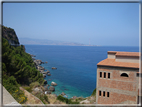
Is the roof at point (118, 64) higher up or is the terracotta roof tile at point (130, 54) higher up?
the terracotta roof tile at point (130, 54)

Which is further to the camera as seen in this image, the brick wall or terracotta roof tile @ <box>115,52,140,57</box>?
the brick wall

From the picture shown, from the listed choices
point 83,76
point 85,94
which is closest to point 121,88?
point 85,94

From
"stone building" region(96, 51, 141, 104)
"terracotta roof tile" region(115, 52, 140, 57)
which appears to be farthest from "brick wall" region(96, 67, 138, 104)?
"terracotta roof tile" region(115, 52, 140, 57)

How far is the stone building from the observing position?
345cm

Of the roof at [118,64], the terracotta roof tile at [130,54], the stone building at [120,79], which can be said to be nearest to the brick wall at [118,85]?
the stone building at [120,79]

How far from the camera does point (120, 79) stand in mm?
3541

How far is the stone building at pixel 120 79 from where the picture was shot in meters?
3.45

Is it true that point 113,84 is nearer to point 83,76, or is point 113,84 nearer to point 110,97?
point 110,97

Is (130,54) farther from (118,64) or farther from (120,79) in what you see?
(120,79)

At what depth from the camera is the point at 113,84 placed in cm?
360

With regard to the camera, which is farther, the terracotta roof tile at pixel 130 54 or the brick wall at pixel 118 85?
the brick wall at pixel 118 85

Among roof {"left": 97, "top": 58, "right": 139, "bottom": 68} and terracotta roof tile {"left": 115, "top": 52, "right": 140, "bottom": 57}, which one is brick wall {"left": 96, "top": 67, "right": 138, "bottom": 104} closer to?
roof {"left": 97, "top": 58, "right": 139, "bottom": 68}

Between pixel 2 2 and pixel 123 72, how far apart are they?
331 centimetres

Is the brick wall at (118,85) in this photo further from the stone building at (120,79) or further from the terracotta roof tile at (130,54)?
the terracotta roof tile at (130,54)
